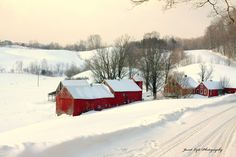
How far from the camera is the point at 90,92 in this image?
61.7 m

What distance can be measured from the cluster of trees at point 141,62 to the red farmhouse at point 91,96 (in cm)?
862

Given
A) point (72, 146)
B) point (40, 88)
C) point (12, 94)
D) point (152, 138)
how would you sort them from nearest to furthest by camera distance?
point (72, 146) < point (152, 138) < point (12, 94) < point (40, 88)

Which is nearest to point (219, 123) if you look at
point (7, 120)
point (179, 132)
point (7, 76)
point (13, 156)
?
point (179, 132)

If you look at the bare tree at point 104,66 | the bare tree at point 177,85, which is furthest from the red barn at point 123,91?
the bare tree at point 104,66

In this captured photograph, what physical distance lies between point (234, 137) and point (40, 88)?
103 metres

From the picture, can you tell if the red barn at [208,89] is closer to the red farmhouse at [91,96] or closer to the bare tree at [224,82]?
the bare tree at [224,82]

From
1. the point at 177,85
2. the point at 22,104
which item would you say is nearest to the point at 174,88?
the point at 177,85

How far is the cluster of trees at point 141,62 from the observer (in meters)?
80.3

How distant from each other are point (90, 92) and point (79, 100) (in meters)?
3.55

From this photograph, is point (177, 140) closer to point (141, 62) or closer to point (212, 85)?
point (141, 62)

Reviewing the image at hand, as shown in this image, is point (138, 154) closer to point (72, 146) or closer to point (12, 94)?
point (72, 146)

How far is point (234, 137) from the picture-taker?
617 inches

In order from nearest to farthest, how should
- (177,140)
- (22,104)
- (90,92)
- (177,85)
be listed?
(177,140)
(90,92)
(177,85)
(22,104)

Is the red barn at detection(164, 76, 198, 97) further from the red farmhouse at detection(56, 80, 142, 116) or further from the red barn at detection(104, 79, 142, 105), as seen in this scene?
the red farmhouse at detection(56, 80, 142, 116)
